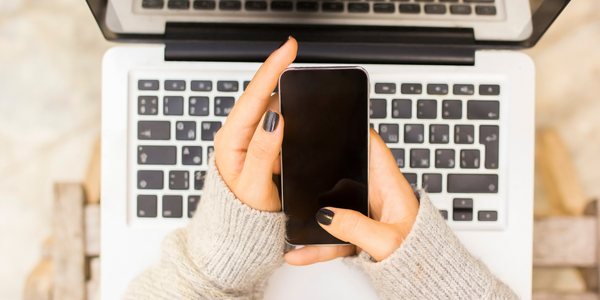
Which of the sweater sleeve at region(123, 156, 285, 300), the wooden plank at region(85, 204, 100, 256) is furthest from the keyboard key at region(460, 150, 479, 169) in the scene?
the wooden plank at region(85, 204, 100, 256)

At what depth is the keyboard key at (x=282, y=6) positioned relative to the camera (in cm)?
37

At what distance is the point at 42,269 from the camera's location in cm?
49

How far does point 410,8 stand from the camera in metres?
0.38

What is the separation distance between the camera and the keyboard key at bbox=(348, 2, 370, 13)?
1.23 ft

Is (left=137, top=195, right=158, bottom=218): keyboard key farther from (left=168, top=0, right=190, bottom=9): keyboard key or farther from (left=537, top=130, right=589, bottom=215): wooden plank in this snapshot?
(left=537, top=130, right=589, bottom=215): wooden plank

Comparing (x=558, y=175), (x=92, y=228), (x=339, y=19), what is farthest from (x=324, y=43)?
(x=558, y=175)

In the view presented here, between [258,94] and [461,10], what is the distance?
25 cm

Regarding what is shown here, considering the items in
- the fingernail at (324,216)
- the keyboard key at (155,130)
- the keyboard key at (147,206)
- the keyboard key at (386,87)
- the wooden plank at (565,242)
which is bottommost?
the wooden plank at (565,242)

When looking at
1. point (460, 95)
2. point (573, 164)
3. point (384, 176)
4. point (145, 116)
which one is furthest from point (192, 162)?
point (573, 164)

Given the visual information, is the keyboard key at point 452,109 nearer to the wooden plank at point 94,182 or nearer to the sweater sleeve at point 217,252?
the sweater sleeve at point 217,252

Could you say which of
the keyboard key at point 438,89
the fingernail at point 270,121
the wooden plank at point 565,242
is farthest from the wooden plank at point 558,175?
the fingernail at point 270,121

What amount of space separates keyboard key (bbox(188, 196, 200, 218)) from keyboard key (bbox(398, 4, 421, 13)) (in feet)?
1.02

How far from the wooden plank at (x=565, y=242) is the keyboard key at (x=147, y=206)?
484 millimetres

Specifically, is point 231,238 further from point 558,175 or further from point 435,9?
point 558,175
